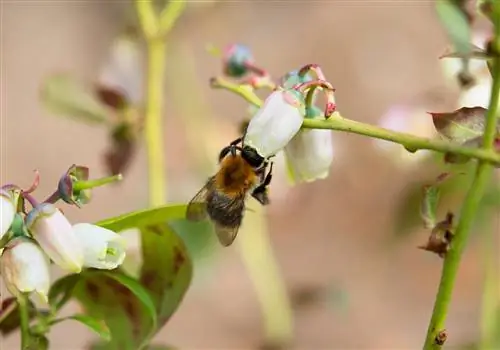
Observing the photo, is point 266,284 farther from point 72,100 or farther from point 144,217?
point 144,217

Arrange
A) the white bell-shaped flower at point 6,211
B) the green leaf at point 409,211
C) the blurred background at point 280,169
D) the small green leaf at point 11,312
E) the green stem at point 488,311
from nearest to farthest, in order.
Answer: the white bell-shaped flower at point 6,211, the small green leaf at point 11,312, the green stem at point 488,311, the green leaf at point 409,211, the blurred background at point 280,169

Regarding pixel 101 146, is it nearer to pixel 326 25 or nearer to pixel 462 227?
pixel 326 25

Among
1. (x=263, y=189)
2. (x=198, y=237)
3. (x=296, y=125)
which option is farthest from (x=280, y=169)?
(x=296, y=125)

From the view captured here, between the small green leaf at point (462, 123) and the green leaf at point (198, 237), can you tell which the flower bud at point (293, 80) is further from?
the green leaf at point (198, 237)

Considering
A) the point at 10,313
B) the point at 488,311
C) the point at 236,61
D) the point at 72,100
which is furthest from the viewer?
the point at 72,100

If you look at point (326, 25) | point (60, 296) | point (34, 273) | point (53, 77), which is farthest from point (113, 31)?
point (34, 273)

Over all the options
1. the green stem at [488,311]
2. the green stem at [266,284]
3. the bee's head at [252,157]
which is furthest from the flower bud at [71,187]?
the green stem at [266,284]

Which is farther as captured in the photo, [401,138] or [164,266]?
[164,266]
